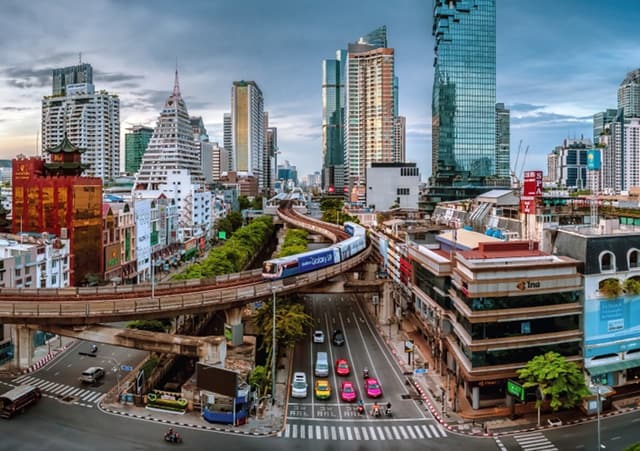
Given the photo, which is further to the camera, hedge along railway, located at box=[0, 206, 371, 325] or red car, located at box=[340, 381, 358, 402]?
hedge along railway, located at box=[0, 206, 371, 325]

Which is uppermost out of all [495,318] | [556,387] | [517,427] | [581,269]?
[581,269]

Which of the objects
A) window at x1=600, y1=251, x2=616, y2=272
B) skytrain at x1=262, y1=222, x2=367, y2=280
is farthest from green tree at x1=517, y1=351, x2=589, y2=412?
skytrain at x1=262, y1=222, x2=367, y2=280

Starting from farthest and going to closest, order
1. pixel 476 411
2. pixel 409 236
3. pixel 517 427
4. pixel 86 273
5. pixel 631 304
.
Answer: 1. pixel 86 273
2. pixel 409 236
3. pixel 631 304
4. pixel 476 411
5. pixel 517 427

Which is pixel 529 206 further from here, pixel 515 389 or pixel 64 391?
pixel 64 391

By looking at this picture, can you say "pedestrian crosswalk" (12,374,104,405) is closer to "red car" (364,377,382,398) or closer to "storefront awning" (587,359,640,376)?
A: "red car" (364,377,382,398)

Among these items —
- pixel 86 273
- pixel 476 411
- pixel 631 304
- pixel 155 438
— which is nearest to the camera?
pixel 155 438

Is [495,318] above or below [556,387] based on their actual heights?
above

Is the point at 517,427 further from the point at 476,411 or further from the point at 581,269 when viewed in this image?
the point at 581,269

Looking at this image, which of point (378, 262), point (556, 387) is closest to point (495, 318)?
point (556, 387)
